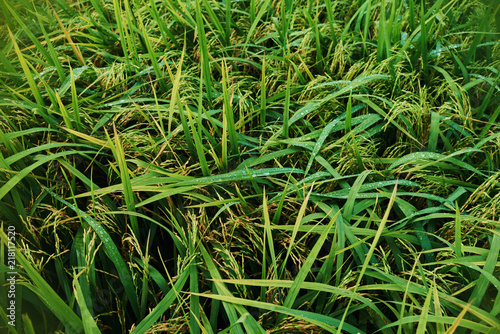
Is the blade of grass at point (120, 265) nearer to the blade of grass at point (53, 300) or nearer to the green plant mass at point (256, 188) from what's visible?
the green plant mass at point (256, 188)

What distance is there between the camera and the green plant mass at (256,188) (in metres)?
0.87

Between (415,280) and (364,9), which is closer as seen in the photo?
(415,280)

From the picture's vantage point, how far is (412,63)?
1444mm

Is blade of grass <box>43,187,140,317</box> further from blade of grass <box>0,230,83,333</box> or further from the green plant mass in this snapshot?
blade of grass <box>0,230,83,333</box>

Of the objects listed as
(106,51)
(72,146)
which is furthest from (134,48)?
(72,146)

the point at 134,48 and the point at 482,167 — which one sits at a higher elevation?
the point at 134,48

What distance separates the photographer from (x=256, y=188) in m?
1.05

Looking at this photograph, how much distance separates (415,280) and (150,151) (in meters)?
0.93

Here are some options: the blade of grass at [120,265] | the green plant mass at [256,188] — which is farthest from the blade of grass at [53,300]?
the blade of grass at [120,265]

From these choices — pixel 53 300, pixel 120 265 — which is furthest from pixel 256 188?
pixel 53 300

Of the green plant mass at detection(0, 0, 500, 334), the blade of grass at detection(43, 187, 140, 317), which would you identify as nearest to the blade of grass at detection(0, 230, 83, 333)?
the green plant mass at detection(0, 0, 500, 334)

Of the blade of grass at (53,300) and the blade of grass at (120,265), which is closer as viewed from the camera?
the blade of grass at (53,300)

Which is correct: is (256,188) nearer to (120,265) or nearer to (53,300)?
(120,265)

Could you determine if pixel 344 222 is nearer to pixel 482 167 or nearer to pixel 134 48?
pixel 482 167
